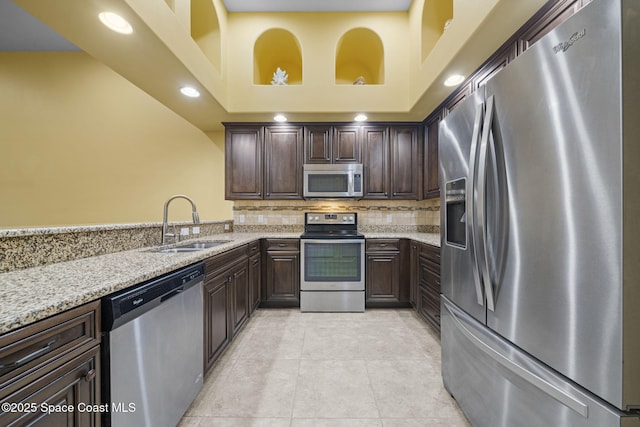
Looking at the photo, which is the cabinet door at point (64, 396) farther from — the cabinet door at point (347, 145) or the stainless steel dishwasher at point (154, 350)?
the cabinet door at point (347, 145)

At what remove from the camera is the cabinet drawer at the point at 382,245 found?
302 cm

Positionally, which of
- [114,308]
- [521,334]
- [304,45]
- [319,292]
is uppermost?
[304,45]

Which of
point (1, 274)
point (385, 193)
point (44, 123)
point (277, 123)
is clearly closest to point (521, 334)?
point (1, 274)

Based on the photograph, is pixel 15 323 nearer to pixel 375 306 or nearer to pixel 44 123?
pixel 375 306

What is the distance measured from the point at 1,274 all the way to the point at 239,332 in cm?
166

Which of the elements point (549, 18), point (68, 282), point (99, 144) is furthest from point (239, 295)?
point (99, 144)

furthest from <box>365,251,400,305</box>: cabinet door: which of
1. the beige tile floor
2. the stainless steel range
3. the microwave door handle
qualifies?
the microwave door handle

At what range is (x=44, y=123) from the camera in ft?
Answer: 11.6

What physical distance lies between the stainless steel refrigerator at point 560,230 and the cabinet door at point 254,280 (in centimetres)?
201

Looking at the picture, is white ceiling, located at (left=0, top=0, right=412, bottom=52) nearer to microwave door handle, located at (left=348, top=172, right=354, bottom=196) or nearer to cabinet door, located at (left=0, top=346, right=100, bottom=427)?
microwave door handle, located at (left=348, top=172, right=354, bottom=196)

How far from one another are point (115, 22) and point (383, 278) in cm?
313

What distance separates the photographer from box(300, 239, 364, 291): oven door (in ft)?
9.75

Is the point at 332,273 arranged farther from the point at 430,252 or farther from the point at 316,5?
the point at 316,5

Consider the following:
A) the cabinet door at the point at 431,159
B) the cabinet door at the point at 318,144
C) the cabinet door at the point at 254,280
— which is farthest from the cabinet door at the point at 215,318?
the cabinet door at the point at 431,159
